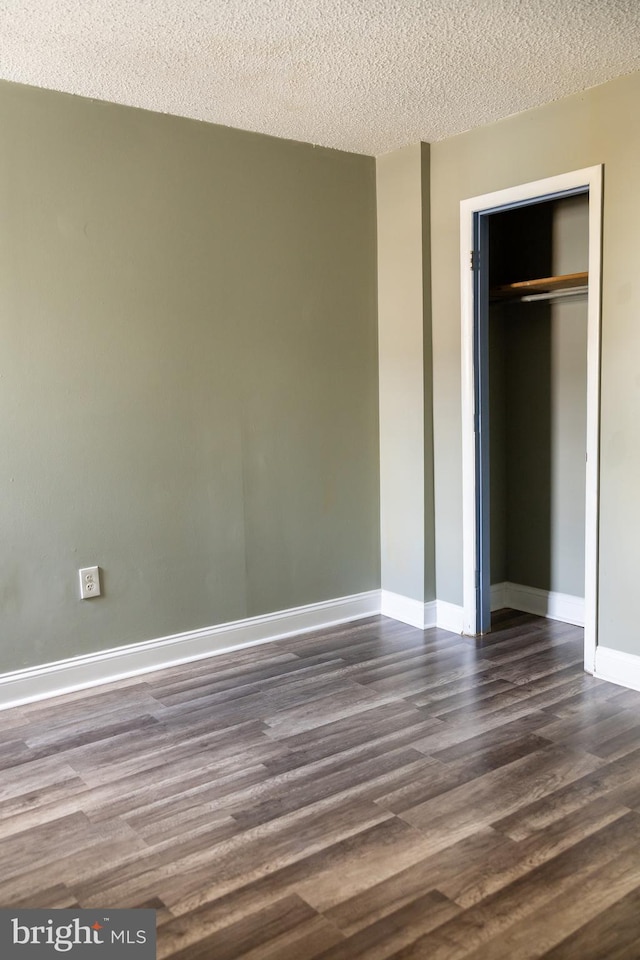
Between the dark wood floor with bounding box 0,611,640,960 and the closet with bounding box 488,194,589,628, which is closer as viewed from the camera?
the dark wood floor with bounding box 0,611,640,960

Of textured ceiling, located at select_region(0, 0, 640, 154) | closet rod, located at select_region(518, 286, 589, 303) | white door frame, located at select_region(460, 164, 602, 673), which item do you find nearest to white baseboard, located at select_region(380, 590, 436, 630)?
white door frame, located at select_region(460, 164, 602, 673)

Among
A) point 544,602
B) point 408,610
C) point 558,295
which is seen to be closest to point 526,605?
point 544,602

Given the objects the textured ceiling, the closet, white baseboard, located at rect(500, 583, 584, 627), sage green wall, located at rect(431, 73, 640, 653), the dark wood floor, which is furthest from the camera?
white baseboard, located at rect(500, 583, 584, 627)

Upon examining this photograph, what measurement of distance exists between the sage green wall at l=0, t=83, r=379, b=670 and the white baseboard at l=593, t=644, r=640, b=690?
1334 mm

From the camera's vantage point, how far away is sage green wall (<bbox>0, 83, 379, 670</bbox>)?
321 centimetres

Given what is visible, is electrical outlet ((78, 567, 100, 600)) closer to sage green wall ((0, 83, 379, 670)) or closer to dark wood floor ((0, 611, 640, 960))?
sage green wall ((0, 83, 379, 670))

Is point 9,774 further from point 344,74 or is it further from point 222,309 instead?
point 344,74

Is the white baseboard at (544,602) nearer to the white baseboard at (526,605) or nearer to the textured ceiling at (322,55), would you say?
the white baseboard at (526,605)

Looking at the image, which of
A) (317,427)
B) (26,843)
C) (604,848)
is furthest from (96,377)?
(604,848)

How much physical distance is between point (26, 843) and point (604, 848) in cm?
161

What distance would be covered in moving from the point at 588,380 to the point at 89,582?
7.35 feet

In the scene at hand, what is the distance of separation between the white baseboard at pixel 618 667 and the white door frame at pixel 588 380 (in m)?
0.04

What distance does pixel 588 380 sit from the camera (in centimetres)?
334

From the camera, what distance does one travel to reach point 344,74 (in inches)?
120
